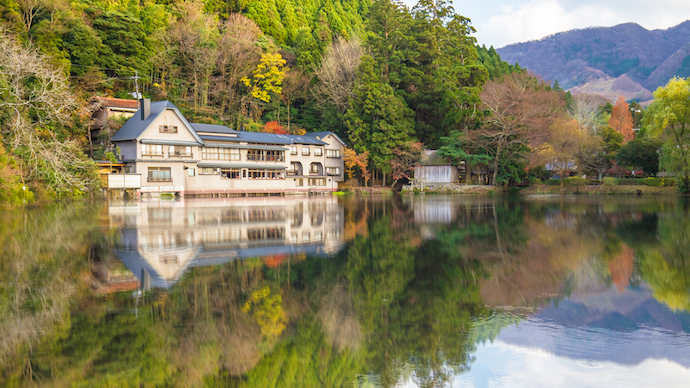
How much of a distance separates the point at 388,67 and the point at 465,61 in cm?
780

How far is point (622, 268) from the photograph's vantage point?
886cm

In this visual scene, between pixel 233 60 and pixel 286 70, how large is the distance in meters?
5.75

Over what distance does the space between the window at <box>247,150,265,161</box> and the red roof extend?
32.6 ft

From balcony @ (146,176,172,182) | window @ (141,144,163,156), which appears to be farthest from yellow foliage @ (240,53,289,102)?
balcony @ (146,176,172,182)

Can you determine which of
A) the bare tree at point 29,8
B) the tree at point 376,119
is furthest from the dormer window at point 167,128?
the tree at point 376,119

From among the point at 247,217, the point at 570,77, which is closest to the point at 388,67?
the point at 247,217

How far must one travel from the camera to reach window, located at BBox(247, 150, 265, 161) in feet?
135

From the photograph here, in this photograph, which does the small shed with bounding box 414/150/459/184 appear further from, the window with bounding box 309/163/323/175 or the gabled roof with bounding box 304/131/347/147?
the window with bounding box 309/163/323/175

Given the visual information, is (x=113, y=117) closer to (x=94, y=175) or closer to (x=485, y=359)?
(x=94, y=175)

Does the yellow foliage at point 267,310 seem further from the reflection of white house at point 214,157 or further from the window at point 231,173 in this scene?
the window at point 231,173

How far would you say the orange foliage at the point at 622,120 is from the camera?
6369 cm

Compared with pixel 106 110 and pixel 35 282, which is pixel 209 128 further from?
pixel 35 282

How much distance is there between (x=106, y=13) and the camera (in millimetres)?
39750

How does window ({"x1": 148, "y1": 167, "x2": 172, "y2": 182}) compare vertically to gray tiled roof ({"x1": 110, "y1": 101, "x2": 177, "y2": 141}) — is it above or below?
below
